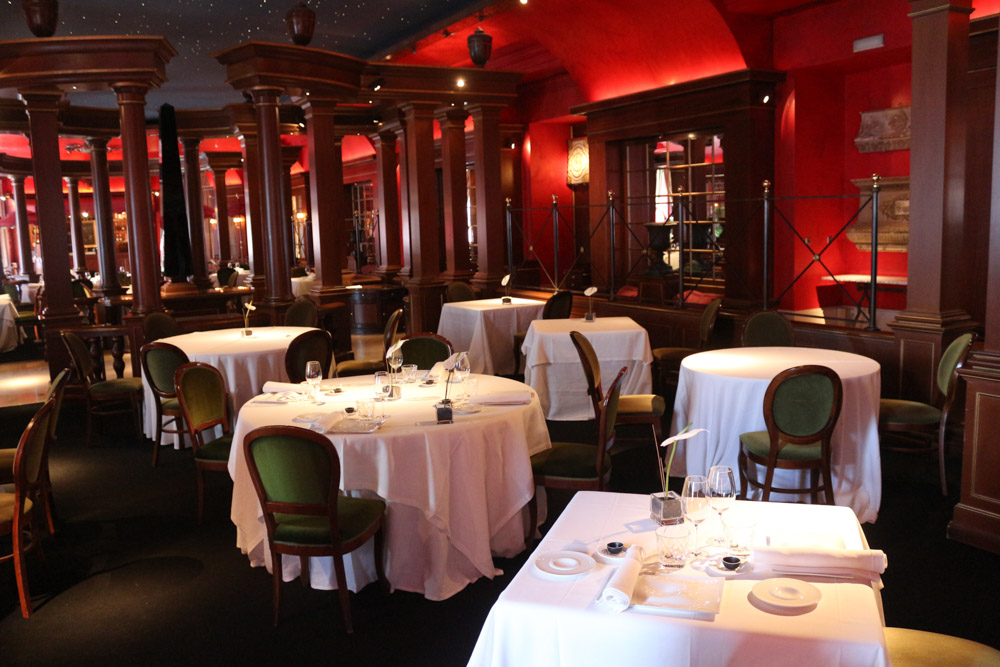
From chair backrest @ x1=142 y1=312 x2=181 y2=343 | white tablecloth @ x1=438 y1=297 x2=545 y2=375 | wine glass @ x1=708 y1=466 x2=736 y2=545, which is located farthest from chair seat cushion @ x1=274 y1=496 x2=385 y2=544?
white tablecloth @ x1=438 y1=297 x2=545 y2=375

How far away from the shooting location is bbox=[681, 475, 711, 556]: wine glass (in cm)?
206

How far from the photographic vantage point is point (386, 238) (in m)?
13.4

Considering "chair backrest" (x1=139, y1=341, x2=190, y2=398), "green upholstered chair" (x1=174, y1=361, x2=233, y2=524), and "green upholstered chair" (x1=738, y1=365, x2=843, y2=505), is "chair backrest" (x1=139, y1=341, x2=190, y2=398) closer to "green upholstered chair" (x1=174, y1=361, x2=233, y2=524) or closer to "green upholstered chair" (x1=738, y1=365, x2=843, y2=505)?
"green upholstered chair" (x1=174, y1=361, x2=233, y2=524)

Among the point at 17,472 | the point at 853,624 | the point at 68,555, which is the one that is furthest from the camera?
the point at 68,555

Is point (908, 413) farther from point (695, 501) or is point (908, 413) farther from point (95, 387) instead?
point (95, 387)

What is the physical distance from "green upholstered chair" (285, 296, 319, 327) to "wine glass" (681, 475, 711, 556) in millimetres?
5795

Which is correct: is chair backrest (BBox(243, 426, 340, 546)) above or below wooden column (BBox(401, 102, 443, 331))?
below

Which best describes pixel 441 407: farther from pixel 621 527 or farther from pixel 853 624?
pixel 853 624

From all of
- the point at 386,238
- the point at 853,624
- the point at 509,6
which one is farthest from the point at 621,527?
the point at 386,238

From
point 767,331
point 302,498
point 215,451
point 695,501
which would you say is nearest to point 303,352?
point 215,451

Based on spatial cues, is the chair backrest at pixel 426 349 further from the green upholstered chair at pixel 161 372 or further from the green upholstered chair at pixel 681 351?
the green upholstered chair at pixel 681 351

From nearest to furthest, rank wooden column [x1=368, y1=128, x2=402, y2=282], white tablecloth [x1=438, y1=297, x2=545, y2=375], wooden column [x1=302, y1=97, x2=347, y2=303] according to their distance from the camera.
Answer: white tablecloth [x1=438, y1=297, x2=545, y2=375] < wooden column [x1=302, y1=97, x2=347, y2=303] < wooden column [x1=368, y1=128, x2=402, y2=282]

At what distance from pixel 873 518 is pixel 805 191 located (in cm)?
463

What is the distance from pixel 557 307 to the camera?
7.52m
